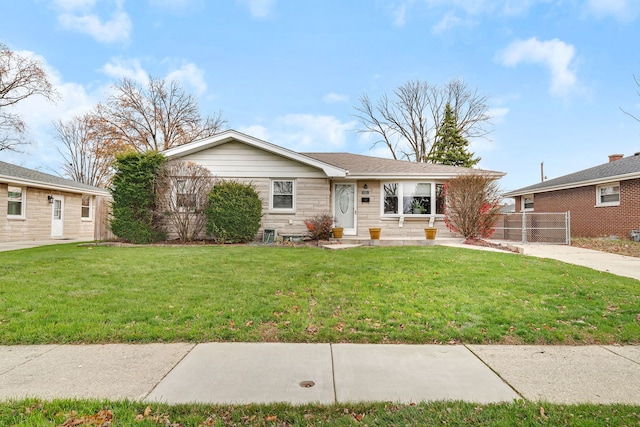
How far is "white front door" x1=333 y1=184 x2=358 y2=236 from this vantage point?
14.0m

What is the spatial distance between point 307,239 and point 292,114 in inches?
553

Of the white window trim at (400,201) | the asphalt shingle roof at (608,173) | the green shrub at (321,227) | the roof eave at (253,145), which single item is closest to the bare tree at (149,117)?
the roof eave at (253,145)

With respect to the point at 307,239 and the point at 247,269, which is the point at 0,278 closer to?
the point at 247,269

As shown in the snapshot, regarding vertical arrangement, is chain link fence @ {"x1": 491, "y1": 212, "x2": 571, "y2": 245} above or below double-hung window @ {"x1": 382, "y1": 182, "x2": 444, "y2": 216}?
below

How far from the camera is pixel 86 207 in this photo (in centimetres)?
2100


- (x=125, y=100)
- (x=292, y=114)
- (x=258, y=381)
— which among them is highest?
(x=125, y=100)

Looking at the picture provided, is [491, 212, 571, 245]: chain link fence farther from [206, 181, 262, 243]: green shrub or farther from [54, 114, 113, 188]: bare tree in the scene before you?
[54, 114, 113, 188]: bare tree

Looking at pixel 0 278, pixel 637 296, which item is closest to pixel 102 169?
pixel 0 278

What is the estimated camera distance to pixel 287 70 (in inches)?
683

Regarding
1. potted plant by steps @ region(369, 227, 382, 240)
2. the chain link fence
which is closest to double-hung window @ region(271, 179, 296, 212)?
potted plant by steps @ region(369, 227, 382, 240)

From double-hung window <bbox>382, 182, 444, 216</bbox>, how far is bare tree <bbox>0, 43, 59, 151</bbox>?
24.9 meters

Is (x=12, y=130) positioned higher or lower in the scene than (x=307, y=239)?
higher

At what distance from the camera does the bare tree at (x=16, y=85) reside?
73.7 feet

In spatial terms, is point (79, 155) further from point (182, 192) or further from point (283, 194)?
point (283, 194)
